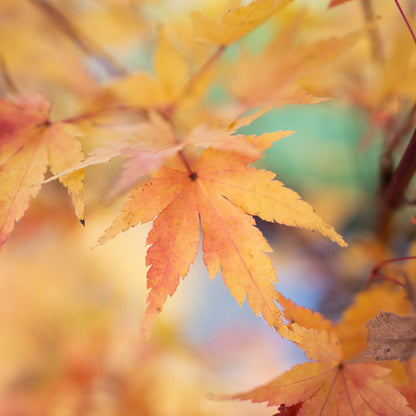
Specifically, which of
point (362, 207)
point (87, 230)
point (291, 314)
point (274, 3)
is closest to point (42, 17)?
point (87, 230)

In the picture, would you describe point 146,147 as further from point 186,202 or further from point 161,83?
point 161,83

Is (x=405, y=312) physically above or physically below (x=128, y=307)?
above

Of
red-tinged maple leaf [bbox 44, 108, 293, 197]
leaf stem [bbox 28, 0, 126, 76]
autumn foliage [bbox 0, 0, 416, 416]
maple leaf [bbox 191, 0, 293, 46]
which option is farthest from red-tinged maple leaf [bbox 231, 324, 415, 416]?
leaf stem [bbox 28, 0, 126, 76]

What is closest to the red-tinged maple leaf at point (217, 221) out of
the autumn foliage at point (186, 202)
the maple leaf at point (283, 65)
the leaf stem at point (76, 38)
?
the autumn foliage at point (186, 202)

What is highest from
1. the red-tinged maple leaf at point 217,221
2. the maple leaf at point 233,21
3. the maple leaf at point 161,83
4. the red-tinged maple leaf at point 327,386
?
the maple leaf at point 233,21

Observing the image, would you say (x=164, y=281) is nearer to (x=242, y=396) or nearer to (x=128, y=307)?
(x=242, y=396)

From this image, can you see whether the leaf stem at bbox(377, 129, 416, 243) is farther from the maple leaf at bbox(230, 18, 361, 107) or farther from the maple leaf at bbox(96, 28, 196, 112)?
the maple leaf at bbox(96, 28, 196, 112)

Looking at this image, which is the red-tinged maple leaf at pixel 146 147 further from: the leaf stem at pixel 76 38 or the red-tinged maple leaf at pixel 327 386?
the leaf stem at pixel 76 38
